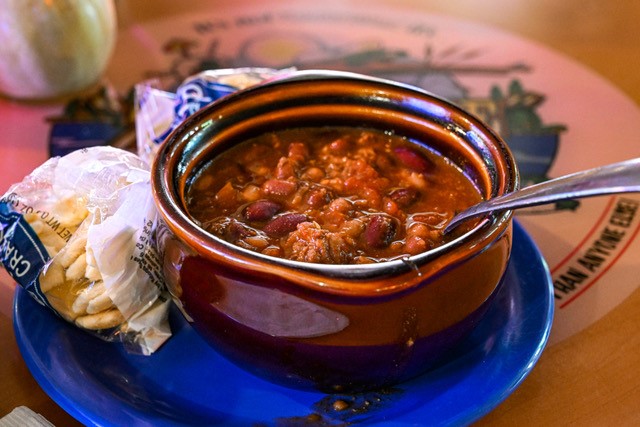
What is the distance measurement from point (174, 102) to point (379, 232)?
0.92m

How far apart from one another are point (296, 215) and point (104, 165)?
461 mm

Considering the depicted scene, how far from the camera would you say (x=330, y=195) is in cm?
159

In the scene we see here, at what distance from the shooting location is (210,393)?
1.40 m

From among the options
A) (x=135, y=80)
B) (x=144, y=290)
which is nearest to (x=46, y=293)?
(x=144, y=290)

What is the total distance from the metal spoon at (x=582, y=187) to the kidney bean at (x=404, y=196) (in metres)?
0.25

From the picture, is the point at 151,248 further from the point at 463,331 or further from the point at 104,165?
the point at 463,331

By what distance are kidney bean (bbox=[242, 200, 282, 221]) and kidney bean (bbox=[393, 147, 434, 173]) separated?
0.35 m

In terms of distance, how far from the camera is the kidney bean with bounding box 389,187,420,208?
156cm

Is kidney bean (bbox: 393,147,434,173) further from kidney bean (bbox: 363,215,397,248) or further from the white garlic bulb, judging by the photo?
the white garlic bulb

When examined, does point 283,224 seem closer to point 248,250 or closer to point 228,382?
point 248,250

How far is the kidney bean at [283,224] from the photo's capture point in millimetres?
1450

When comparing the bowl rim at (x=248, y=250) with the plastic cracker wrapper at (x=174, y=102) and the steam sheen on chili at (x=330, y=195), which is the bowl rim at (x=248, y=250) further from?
the plastic cracker wrapper at (x=174, y=102)

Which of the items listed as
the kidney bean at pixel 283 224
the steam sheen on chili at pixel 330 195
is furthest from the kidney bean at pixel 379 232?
the kidney bean at pixel 283 224

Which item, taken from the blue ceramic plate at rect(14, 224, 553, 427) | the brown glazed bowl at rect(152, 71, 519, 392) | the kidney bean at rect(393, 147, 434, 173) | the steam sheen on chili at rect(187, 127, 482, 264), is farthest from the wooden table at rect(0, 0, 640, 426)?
the kidney bean at rect(393, 147, 434, 173)
